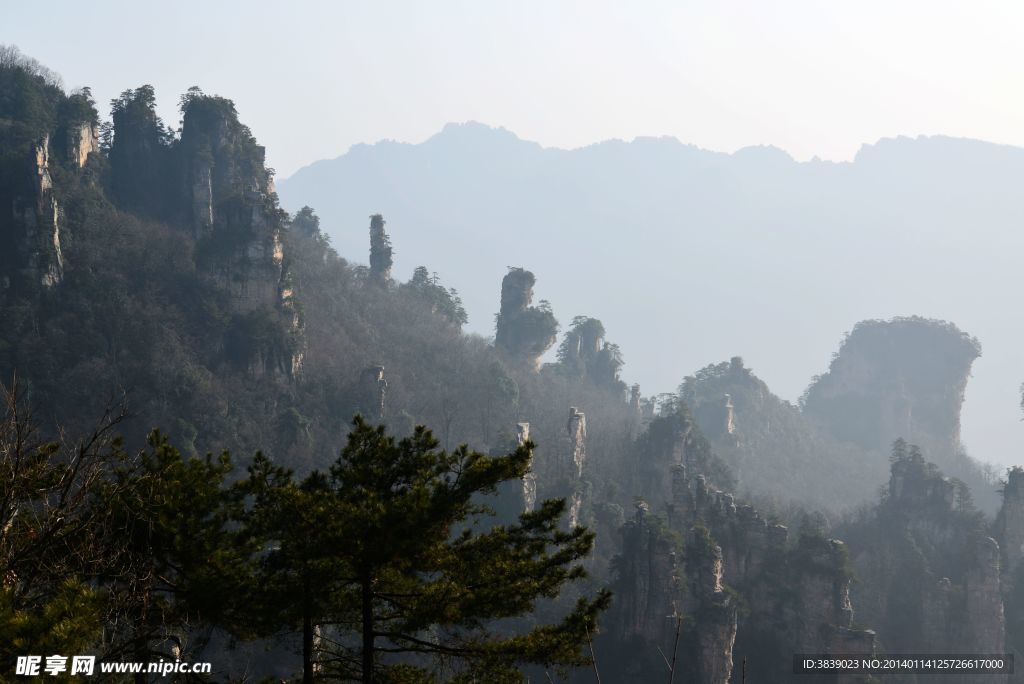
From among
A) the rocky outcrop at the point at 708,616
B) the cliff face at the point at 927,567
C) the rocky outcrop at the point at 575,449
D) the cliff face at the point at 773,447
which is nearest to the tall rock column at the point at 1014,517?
the cliff face at the point at 927,567

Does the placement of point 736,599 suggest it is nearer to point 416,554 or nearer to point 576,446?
point 576,446

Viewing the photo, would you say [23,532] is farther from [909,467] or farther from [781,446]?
[781,446]

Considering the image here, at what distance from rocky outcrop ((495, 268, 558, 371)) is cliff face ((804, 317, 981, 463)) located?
32.4 m

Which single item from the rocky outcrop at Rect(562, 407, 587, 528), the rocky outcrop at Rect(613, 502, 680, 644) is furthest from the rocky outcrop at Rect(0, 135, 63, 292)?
the rocky outcrop at Rect(613, 502, 680, 644)

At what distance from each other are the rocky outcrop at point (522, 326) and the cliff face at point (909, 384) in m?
32.4

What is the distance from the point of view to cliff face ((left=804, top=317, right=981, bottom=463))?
302 feet

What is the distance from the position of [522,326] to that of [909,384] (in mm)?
38134

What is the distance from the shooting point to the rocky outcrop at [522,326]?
→ 79.5 m

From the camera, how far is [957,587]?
51.2 m

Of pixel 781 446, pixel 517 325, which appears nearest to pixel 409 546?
pixel 517 325

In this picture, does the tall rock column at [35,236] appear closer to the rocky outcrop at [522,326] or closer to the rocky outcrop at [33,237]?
the rocky outcrop at [33,237]

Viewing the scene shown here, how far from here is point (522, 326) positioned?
79.9m

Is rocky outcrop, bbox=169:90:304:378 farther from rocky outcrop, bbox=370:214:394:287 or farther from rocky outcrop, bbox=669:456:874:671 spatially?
rocky outcrop, bbox=669:456:874:671

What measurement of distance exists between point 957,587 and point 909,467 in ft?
36.6
